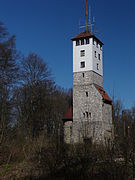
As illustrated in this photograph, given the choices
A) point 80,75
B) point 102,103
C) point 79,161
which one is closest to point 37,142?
point 79,161

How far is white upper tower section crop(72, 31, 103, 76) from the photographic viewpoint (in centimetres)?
3497

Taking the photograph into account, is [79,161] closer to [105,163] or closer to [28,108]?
[105,163]

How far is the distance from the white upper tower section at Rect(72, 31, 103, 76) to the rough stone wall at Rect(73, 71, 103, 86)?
21.9 inches

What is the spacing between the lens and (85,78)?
34625mm

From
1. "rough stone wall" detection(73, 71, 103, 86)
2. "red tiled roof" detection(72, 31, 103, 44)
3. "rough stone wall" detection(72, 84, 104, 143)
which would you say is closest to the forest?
"rough stone wall" detection(72, 84, 104, 143)

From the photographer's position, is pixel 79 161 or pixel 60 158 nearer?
pixel 79 161

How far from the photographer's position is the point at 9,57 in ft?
76.4

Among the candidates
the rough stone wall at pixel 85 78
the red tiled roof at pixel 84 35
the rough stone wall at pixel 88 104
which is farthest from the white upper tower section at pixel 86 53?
the rough stone wall at pixel 88 104

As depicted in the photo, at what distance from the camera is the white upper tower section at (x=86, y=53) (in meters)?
35.0

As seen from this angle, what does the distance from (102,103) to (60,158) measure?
2511 cm

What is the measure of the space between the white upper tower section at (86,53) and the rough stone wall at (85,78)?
21.9 inches

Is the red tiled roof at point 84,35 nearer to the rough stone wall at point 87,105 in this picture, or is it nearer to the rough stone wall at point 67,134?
the rough stone wall at point 87,105

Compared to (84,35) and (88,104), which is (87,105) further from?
(84,35)

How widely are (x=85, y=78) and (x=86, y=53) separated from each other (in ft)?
11.8
